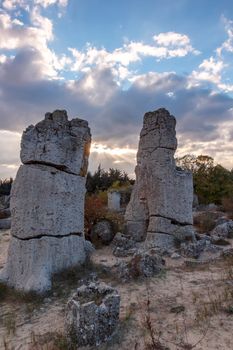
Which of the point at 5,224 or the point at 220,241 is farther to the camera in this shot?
the point at 5,224

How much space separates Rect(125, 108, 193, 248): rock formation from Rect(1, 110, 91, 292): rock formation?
3.38 meters

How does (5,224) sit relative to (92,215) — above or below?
below

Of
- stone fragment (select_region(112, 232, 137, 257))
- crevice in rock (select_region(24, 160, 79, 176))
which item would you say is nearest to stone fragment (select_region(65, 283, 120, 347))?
crevice in rock (select_region(24, 160, 79, 176))

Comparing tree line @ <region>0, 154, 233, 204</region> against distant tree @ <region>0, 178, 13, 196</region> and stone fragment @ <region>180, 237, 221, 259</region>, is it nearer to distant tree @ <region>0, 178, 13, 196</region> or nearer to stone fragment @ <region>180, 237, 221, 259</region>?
distant tree @ <region>0, 178, 13, 196</region>

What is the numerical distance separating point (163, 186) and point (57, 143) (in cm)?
413

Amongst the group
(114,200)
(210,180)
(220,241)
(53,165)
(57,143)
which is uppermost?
(210,180)

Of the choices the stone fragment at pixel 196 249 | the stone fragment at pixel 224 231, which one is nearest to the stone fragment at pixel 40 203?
the stone fragment at pixel 196 249

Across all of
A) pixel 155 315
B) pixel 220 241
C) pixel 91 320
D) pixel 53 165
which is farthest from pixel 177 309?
pixel 220 241

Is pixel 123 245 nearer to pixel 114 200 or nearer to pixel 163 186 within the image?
pixel 163 186

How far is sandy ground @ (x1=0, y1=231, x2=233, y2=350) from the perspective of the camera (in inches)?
162

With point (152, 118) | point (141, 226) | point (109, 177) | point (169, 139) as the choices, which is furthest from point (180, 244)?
point (109, 177)

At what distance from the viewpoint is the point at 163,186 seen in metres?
10.2

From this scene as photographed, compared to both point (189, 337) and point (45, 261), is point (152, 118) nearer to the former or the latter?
point (45, 261)

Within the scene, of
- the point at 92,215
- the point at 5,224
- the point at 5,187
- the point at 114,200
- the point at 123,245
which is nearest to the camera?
the point at 123,245
